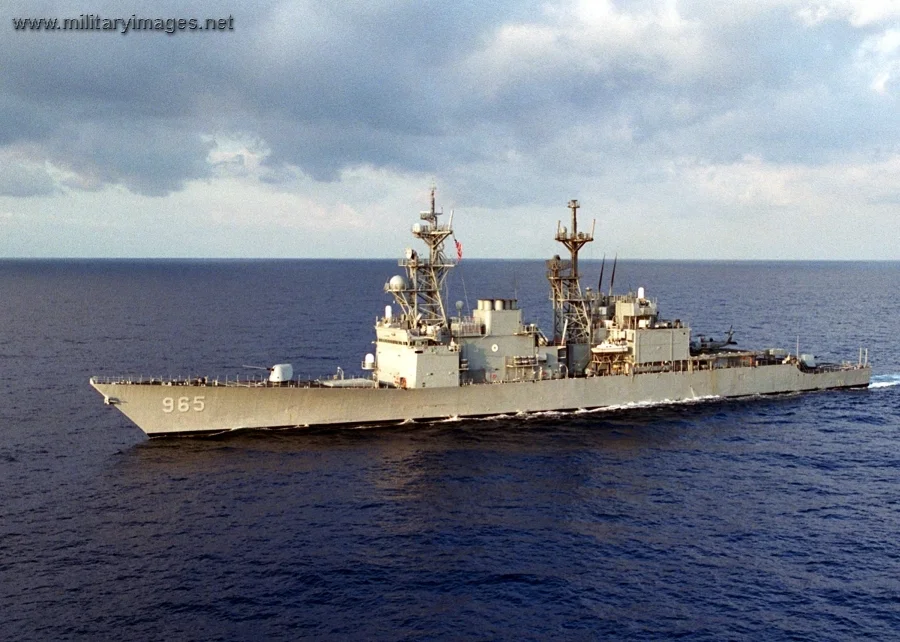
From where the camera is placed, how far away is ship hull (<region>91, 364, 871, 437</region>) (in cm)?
3838

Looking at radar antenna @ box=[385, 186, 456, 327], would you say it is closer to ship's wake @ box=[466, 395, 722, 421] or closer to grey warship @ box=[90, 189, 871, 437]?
grey warship @ box=[90, 189, 871, 437]

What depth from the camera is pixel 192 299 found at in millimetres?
133625

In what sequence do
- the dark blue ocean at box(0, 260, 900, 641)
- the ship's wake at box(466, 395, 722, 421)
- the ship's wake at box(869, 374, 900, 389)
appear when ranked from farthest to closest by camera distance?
the ship's wake at box(869, 374, 900, 389)
the ship's wake at box(466, 395, 722, 421)
the dark blue ocean at box(0, 260, 900, 641)

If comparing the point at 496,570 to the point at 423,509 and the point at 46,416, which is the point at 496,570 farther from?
the point at 46,416

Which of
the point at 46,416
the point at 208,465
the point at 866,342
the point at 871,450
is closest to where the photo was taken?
the point at 208,465

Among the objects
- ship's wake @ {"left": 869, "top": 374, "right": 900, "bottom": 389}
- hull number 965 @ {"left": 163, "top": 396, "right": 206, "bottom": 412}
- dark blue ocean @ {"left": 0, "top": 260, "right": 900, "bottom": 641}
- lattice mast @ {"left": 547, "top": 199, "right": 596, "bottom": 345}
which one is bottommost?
dark blue ocean @ {"left": 0, "top": 260, "right": 900, "bottom": 641}

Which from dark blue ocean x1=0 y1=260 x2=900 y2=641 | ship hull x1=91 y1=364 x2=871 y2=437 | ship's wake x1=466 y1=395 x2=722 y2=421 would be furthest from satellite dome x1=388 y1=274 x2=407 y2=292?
ship's wake x1=466 y1=395 x2=722 y2=421

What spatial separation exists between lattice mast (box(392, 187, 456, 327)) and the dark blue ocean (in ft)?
23.3

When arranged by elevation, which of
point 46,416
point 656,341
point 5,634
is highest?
point 656,341

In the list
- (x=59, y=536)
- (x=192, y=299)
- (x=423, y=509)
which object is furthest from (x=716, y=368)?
(x=192, y=299)

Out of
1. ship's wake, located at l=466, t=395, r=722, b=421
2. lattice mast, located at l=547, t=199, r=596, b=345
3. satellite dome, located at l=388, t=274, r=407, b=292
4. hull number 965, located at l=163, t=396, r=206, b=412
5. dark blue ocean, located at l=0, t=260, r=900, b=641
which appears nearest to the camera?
dark blue ocean, located at l=0, t=260, r=900, b=641

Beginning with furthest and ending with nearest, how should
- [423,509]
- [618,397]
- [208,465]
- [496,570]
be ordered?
[618,397] < [208,465] < [423,509] < [496,570]

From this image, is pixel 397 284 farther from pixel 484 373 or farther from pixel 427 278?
pixel 484 373

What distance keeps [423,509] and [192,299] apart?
114857 mm
